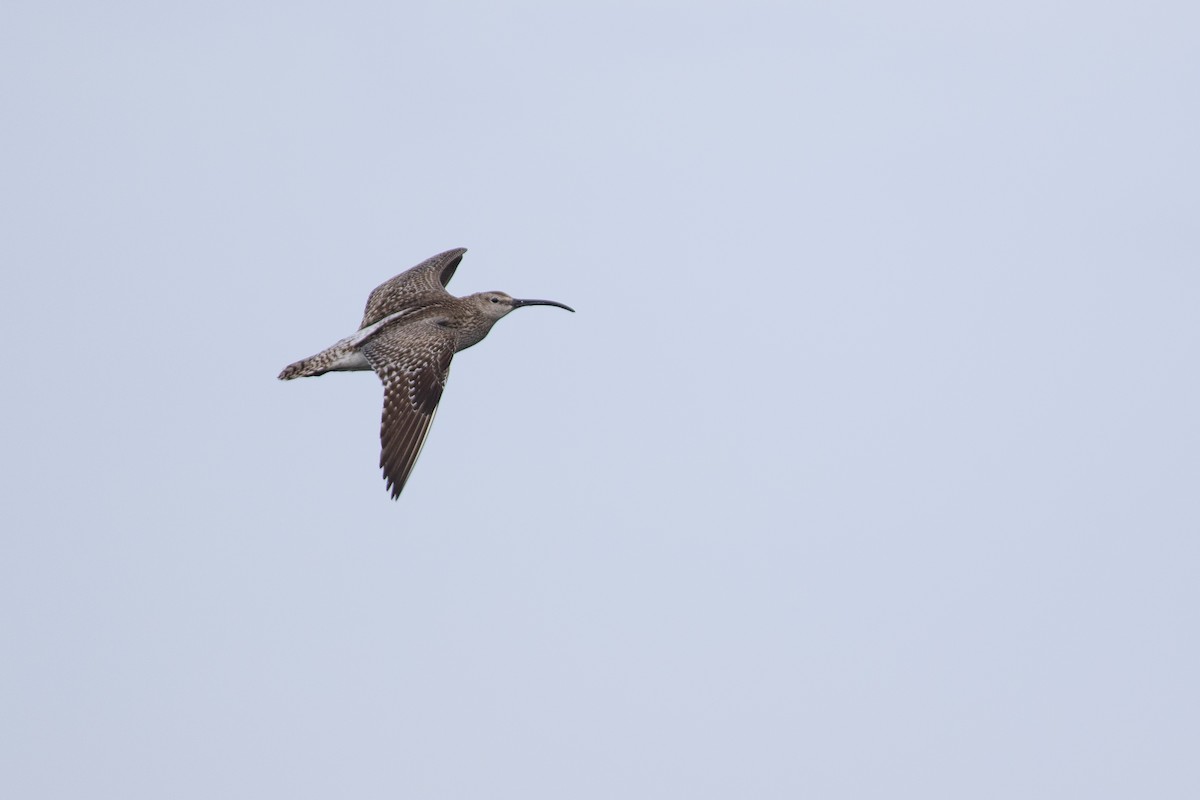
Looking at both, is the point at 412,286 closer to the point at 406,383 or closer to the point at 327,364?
the point at 327,364

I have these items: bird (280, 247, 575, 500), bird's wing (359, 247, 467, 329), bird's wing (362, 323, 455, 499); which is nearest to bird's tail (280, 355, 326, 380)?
bird (280, 247, 575, 500)

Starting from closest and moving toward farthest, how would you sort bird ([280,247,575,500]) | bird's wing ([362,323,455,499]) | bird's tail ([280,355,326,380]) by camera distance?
bird's wing ([362,323,455,499]), bird ([280,247,575,500]), bird's tail ([280,355,326,380])

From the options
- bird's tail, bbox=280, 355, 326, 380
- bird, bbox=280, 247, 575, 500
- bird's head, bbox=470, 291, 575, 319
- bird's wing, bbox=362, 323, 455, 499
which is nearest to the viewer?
bird's wing, bbox=362, 323, 455, 499

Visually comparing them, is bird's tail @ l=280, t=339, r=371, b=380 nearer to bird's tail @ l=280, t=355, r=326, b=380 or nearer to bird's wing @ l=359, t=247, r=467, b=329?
bird's tail @ l=280, t=355, r=326, b=380

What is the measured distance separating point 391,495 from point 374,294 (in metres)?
8.12

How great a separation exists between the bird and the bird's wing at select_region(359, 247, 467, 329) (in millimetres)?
19

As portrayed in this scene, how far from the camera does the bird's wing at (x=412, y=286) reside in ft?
122

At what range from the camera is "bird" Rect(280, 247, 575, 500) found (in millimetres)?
32062

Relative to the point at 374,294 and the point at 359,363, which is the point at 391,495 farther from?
the point at 374,294

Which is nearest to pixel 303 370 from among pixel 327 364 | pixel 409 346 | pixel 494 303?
pixel 327 364

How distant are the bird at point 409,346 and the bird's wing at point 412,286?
0.06 feet

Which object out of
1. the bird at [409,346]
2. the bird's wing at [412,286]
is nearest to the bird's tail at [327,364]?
the bird at [409,346]

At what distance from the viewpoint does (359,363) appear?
3431 centimetres

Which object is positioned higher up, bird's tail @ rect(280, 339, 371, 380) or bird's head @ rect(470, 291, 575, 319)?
bird's head @ rect(470, 291, 575, 319)
